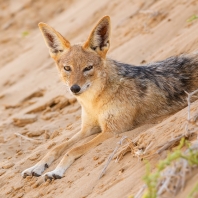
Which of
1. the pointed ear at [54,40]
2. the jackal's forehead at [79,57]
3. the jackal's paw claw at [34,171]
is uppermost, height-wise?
the pointed ear at [54,40]

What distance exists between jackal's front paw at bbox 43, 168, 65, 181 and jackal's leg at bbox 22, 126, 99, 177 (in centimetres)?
31

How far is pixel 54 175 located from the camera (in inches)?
233

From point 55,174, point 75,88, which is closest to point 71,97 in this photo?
point 75,88

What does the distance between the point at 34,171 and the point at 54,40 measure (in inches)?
74.5

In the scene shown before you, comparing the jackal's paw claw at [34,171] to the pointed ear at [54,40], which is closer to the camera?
the jackal's paw claw at [34,171]

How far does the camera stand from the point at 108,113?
6551 mm

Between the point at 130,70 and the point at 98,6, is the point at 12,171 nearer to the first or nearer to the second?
A: the point at 130,70

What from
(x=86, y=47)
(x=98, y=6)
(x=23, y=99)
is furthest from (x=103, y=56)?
(x=98, y=6)

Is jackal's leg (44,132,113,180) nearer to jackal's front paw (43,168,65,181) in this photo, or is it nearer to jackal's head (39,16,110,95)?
jackal's front paw (43,168,65,181)

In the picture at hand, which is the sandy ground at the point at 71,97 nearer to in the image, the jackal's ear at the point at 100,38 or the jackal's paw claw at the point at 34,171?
the jackal's paw claw at the point at 34,171

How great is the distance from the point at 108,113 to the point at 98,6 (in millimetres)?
7497

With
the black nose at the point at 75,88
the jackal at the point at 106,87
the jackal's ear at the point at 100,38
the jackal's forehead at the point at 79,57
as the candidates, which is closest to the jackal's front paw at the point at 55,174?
the jackal at the point at 106,87

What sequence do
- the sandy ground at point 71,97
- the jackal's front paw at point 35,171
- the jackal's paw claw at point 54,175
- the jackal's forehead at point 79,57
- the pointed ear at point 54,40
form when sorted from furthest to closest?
1. the pointed ear at point 54,40
2. the jackal's forehead at point 79,57
3. the jackal's front paw at point 35,171
4. the jackal's paw claw at point 54,175
5. the sandy ground at point 71,97

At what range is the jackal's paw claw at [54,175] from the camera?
592 centimetres
